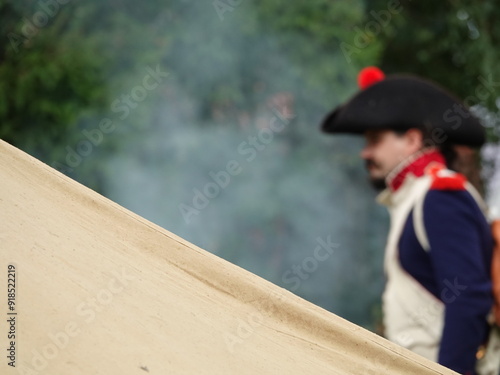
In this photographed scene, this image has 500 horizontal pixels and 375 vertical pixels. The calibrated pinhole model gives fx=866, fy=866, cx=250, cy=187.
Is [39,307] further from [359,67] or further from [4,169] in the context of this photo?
[359,67]

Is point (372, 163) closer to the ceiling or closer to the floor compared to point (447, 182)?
closer to the floor

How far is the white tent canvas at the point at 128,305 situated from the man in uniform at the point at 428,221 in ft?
3.36

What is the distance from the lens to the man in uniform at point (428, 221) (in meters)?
2.92

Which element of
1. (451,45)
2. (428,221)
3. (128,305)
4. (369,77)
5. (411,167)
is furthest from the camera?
(451,45)

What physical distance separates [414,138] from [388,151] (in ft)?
0.38

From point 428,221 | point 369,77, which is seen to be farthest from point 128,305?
point 369,77

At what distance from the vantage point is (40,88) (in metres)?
5.27

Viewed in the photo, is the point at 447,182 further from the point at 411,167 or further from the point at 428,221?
the point at 411,167

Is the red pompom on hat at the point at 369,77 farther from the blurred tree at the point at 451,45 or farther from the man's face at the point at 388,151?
the blurred tree at the point at 451,45

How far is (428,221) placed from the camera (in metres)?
3.03

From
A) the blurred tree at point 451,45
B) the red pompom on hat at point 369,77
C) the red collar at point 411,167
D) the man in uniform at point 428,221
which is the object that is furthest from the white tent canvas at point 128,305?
the blurred tree at point 451,45

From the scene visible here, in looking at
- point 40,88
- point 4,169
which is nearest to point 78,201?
point 4,169

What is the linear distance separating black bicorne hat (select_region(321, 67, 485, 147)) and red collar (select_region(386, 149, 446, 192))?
0.12m

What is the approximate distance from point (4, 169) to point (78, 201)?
182mm
